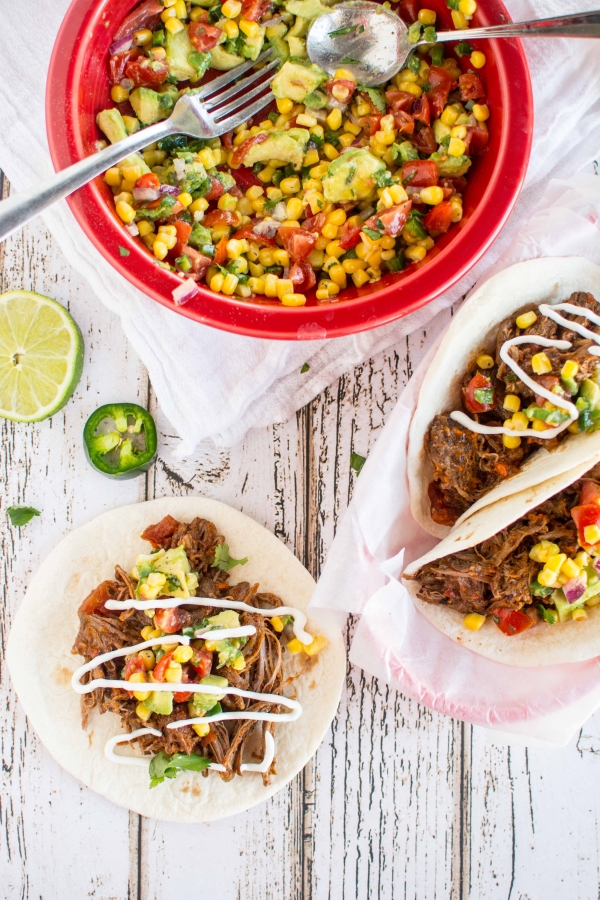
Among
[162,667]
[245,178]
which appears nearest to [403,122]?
[245,178]

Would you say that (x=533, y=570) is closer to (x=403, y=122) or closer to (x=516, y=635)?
(x=516, y=635)

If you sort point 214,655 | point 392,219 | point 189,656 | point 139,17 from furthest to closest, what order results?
1. point 214,655
2. point 189,656
3. point 139,17
4. point 392,219

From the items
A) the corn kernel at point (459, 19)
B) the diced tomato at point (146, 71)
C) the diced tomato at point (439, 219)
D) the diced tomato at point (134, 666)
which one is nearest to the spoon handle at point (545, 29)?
the corn kernel at point (459, 19)

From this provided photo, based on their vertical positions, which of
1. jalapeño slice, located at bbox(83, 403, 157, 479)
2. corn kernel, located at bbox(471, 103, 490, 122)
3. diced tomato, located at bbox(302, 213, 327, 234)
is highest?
corn kernel, located at bbox(471, 103, 490, 122)

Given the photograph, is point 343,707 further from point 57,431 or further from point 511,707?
point 57,431

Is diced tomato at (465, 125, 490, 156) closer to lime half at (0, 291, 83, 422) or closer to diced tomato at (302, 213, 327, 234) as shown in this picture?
diced tomato at (302, 213, 327, 234)

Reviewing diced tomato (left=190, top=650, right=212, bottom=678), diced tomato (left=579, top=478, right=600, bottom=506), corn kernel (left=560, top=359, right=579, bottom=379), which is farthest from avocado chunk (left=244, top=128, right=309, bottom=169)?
diced tomato (left=190, top=650, right=212, bottom=678)

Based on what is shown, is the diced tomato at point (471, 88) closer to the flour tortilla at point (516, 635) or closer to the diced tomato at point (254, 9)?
the diced tomato at point (254, 9)
